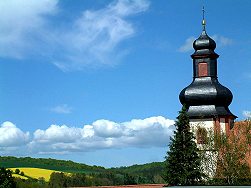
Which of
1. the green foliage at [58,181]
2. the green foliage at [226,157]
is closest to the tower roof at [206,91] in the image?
the green foliage at [226,157]

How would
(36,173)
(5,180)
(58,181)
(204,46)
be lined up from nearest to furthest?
(5,180)
(58,181)
(204,46)
(36,173)

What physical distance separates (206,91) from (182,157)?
1056 centimetres

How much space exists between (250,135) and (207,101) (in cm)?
539

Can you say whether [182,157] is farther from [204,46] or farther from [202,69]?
[204,46]

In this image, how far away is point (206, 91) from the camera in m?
59.5

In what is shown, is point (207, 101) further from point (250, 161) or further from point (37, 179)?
point (37, 179)

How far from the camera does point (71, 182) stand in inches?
2386

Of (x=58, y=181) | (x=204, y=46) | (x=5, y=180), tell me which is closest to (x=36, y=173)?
(x=58, y=181)

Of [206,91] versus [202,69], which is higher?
[202,69]

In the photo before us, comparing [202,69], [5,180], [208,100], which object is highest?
[202,69]

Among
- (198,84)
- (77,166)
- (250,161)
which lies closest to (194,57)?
(198,84)

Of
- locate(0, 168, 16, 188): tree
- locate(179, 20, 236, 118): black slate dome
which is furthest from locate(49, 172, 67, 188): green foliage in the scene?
locate(179, 20, 236, 118): black slate dome

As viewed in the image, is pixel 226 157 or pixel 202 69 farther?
pixel 202 69

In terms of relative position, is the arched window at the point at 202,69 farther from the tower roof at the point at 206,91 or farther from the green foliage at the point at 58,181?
the green foliage at the point at 58,181
